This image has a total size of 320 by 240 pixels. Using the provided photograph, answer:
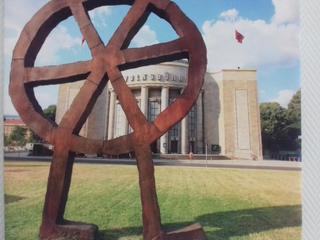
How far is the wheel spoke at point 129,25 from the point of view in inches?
251

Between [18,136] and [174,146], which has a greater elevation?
[18,136]

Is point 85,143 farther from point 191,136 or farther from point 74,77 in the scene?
point 191,136

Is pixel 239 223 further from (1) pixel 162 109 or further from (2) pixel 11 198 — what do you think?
(1) pixel 162 109

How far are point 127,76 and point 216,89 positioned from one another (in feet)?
42.4

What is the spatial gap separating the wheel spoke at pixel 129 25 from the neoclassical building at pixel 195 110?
3502cm

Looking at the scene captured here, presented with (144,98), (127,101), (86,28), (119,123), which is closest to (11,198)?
(127,101)

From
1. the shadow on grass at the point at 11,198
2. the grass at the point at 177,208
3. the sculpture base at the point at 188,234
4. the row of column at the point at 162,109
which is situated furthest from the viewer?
the row of column at the point at 162,109

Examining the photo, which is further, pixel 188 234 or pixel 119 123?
pixel 119 123

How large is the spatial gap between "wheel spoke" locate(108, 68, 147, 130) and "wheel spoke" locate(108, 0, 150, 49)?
0.56 metres

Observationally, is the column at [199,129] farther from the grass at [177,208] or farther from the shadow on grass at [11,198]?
the shadow on grass at [11,198]

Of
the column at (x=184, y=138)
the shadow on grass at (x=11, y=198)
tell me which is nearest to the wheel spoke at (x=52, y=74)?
the shadow on grass at (x=11, y=198)

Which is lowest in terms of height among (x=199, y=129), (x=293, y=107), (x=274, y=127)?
(x=199, y=129)

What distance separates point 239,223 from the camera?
757 cm

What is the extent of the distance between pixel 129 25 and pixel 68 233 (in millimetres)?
4198
